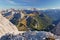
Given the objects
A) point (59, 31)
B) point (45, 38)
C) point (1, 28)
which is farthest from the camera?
point (59, 31)

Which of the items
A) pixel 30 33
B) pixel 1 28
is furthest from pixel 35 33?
pixel 1 28

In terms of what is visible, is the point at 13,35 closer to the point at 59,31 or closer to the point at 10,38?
the point at 10,38

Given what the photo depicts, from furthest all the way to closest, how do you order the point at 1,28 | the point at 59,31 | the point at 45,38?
the point at 59,31 → the point at 1,28 → the point at 45,38

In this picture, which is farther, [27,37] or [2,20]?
[2,20]

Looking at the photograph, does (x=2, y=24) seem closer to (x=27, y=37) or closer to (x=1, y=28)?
(x=1, y=28)

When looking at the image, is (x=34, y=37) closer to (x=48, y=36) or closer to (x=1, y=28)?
(x=48, y=36)

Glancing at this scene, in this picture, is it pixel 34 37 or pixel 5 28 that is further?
pixel 5 28

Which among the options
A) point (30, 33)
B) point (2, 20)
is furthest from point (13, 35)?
point (2, 20)

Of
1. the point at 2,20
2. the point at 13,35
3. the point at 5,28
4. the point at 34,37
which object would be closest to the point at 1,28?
the point at 5,28

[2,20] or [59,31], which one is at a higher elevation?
[2,20]
